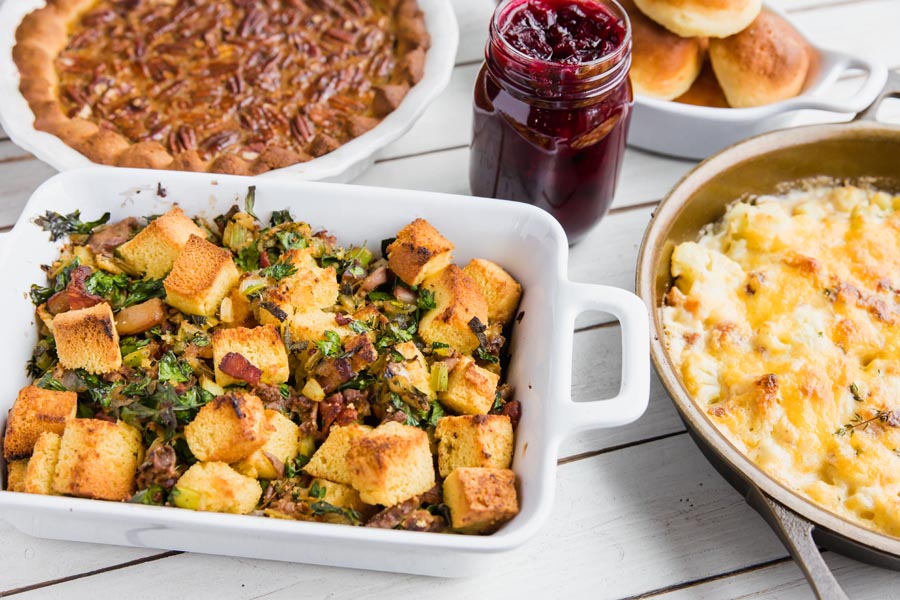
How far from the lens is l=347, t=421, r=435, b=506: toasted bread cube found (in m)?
1.38

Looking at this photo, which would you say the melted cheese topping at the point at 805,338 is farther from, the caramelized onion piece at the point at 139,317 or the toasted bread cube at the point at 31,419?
the toasted bread cube at the point at 31,419

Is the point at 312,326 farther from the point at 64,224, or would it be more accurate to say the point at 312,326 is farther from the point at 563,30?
the point at 563,30

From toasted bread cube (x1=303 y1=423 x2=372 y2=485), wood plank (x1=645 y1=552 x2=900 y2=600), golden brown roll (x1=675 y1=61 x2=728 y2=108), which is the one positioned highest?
golden brown roll (x1=675 y1=61 x2=728 y2=108)

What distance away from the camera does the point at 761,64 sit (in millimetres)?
2223

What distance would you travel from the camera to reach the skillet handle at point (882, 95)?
2152mm

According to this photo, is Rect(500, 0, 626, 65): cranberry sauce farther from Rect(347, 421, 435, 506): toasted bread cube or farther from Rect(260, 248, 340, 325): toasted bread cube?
Rect(347, 421, 435, 506): toasted bread cube

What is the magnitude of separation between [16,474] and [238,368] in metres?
0.42

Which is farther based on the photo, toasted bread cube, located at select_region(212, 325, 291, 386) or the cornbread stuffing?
toasted bread cube, located at select_region(212, 325, 291, 386)

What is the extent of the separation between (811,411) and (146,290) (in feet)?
4.64

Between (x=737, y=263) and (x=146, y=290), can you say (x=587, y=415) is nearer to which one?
(x=737, y=263)

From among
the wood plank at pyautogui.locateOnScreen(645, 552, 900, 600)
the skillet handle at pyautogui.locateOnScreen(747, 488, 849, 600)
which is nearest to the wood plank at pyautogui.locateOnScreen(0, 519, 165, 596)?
the wood plank at pyautogui.locateOnScreen(645, 552, 900, 600)

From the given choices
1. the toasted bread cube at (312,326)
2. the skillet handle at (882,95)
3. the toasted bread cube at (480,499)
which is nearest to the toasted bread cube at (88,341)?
the toasted bread cube at (312,326)

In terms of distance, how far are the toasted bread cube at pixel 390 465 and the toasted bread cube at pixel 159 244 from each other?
598 millimetres

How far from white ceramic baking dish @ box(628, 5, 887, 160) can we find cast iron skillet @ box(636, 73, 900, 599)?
0.06 meters
